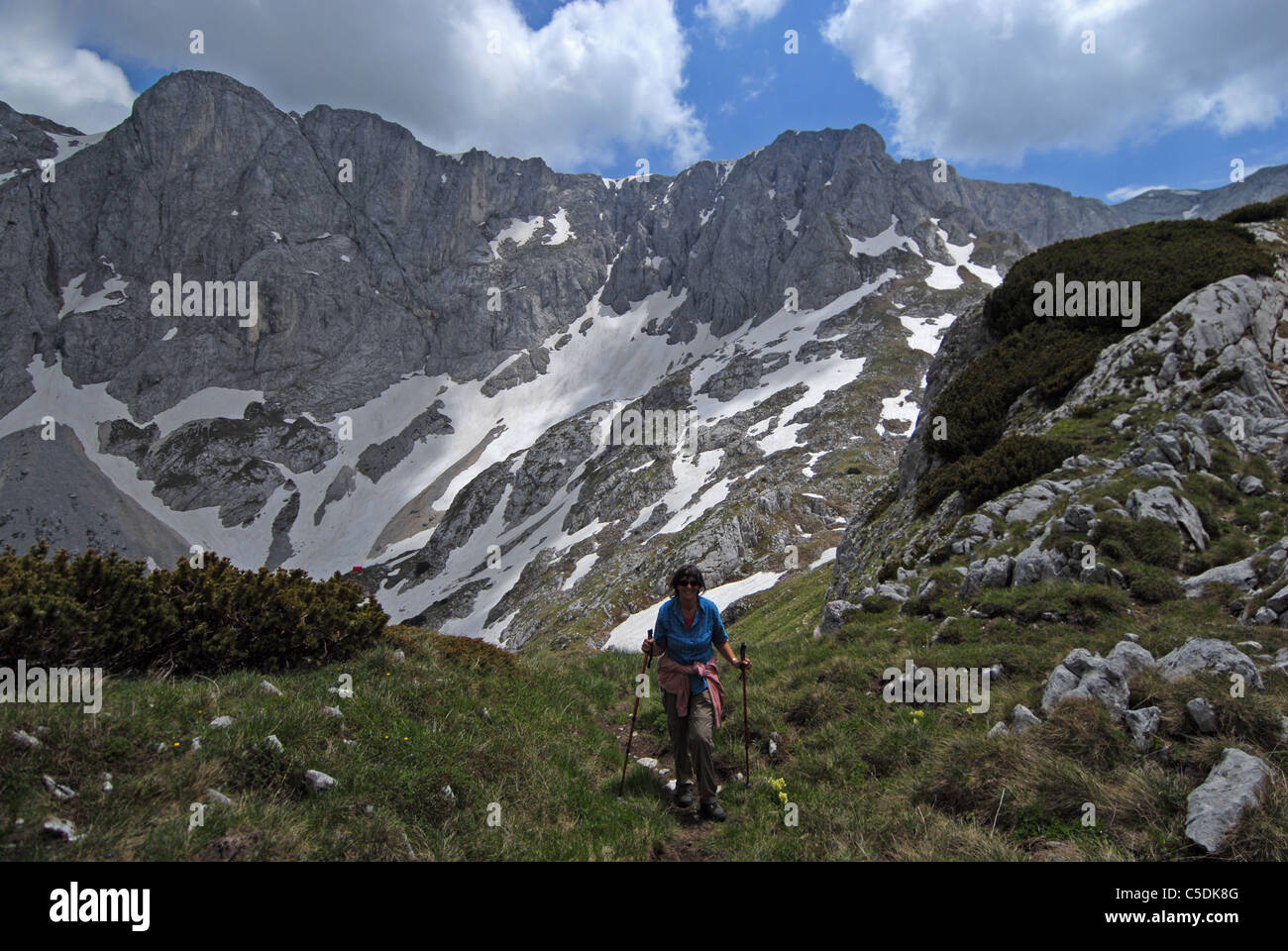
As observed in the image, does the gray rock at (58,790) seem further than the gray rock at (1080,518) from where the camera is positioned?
No

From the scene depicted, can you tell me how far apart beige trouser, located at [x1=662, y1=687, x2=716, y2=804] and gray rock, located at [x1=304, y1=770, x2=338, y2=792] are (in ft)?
13.0

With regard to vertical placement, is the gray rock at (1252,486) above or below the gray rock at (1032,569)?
above

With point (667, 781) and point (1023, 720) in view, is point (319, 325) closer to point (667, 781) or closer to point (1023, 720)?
point (667, 781)

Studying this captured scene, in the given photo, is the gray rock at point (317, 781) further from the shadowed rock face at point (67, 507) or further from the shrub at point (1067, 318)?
the shadowed rock face at point (67, 507)

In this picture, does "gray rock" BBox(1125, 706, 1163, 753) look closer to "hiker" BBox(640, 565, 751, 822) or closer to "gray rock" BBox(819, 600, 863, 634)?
"hiker" BBox(640, 565, 751, 822)

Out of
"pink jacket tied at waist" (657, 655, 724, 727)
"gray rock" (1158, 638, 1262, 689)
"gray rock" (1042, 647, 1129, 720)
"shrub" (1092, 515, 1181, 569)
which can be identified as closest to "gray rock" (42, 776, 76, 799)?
"pink jacket tied at waist" (657, 655, 724, 727)

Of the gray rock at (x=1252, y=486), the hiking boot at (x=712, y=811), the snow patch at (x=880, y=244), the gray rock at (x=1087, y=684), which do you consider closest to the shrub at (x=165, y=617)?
the hiking boot at (x=712, y=811)

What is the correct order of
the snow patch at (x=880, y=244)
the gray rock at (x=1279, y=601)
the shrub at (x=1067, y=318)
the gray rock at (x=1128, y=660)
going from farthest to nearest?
the snow patch at (x=880, y=244)
the shrub at (x=1067, y=318)
the gray rock at (x=1279, y=601)
the gray rock at (x=1128, y=660)

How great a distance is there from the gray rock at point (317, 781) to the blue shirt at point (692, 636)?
4000 millimetres

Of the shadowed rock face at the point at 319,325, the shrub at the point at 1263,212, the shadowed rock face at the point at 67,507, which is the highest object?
the shadowed rock face at the point at 319,325

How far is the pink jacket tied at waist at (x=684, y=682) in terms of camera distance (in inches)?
325

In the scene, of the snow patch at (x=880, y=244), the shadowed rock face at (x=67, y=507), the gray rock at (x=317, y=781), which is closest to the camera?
the gray rock at (x=317, y=781)

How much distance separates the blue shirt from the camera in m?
8.34

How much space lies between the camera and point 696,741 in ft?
26.6
